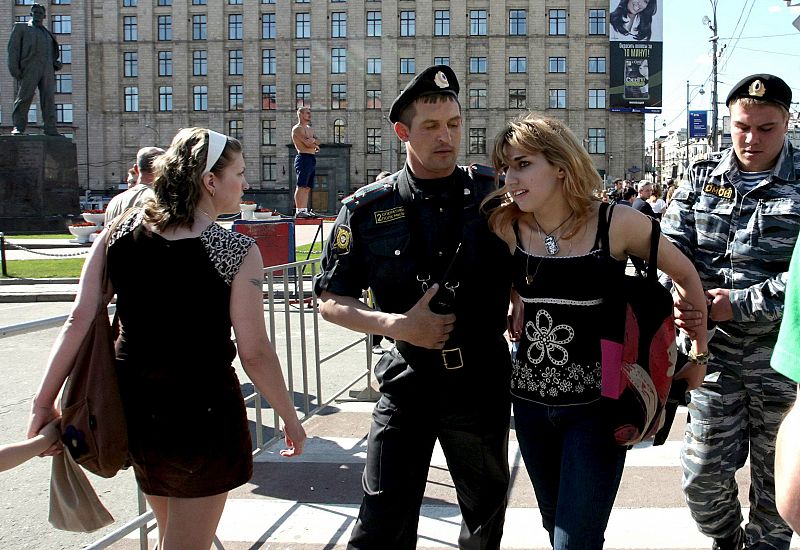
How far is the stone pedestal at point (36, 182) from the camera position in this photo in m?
27.6

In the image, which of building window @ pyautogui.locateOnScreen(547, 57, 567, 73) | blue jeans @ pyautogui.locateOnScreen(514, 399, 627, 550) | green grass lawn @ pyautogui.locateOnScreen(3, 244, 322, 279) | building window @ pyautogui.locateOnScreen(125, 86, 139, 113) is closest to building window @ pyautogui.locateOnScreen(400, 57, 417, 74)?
building window @ pyautogui.locateOnScreen(547, 57, 567, 73)

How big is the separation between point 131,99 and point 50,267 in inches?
2309

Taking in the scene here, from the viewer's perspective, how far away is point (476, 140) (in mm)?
70938

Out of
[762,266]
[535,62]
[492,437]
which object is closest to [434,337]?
[492,437]

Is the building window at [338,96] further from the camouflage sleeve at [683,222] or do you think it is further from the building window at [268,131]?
the camouflage sleeve at [683,222]

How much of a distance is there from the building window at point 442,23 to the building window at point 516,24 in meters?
5.52

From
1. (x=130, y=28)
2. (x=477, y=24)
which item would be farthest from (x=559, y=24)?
(x=130, y=28)

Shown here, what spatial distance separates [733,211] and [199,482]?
2603 millimetres

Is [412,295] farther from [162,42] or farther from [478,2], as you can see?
[162,42]

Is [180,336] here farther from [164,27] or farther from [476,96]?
[164,27]

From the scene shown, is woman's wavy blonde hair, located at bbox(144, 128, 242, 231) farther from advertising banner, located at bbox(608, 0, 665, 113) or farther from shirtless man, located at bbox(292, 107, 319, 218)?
advertising banner, located at bbox(608, 0, 665, 113)

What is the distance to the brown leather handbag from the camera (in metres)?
2.54

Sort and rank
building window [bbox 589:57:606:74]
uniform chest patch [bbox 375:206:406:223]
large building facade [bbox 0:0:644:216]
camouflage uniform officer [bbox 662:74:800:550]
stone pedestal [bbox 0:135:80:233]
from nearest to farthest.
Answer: uniform chest patch [bbox 375:206:406:223]
camouflage uniform officer [bbox 662:74:800:550]
stone pedestal [bbox 0:135:80:233]
large building facade [bbox 0:0:644:216]
building window [bbox 589:57:606:74]

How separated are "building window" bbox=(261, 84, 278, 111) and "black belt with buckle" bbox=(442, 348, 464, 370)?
231 ft
